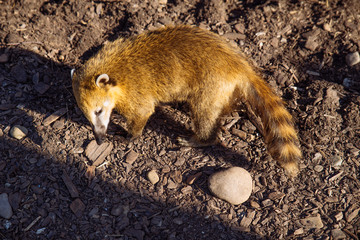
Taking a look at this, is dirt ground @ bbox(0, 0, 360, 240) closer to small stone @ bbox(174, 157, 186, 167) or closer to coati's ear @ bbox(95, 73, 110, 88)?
small stone @ bbox(174, 157, 186, 167)

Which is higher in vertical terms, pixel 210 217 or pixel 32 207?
pixel 210 217

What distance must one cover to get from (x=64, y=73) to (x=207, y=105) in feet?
8.11

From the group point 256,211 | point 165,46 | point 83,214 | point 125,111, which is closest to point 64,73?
point 125,111

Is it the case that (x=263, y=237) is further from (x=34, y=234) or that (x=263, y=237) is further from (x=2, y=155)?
(x=2, y=155)

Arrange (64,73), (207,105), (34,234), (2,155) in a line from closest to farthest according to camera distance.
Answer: (34,234), (207,105), (2,155), (64,73)

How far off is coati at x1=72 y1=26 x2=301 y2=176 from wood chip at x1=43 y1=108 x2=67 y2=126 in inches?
31.3

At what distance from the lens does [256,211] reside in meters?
3.77

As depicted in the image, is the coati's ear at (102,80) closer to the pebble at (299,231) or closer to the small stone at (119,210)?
the small stone at (119,210)

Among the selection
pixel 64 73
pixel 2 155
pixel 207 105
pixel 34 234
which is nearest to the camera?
pixel 34 234

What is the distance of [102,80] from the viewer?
3.62 metres

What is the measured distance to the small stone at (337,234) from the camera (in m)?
3.51

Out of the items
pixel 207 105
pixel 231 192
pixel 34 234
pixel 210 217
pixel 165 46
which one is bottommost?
pixel 34 234

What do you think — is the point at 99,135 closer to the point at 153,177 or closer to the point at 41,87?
the point at 153,177

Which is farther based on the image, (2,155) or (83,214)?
(2,155)
